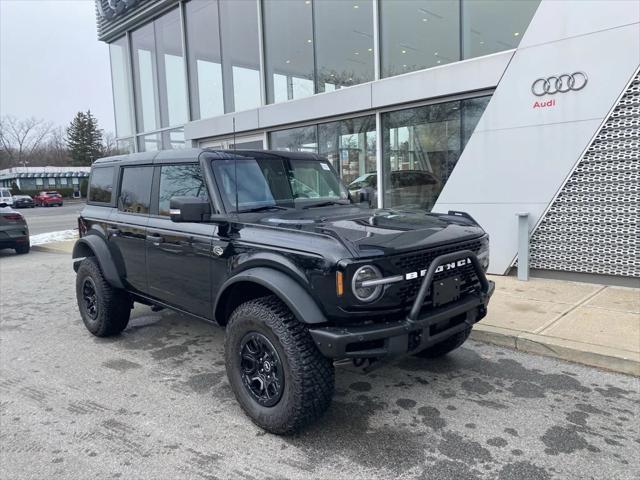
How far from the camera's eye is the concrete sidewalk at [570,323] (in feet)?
14.4

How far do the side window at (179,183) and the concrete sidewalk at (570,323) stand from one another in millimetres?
3152

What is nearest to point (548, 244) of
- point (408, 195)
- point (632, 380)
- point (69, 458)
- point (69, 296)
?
point (408, 195)

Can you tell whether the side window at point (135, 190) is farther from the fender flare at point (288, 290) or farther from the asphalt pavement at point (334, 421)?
the fender flare at point (288, 290)

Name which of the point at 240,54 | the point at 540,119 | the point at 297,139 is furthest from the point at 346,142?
the point at 240,54

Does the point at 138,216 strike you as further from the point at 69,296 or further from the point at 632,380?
the point at 632,380

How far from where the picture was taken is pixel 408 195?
933cm

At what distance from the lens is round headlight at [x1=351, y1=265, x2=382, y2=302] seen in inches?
114

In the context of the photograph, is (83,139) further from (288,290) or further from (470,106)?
(288,290)

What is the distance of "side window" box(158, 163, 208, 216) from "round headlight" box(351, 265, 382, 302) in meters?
1.71

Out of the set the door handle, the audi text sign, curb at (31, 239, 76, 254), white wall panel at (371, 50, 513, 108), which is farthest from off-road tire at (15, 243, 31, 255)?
the audi text sign

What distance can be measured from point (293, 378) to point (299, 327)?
32 centimetres

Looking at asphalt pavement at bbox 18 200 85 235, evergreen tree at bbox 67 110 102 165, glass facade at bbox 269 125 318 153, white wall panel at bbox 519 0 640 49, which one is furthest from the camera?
evergreen tree at bbox 67 110 102 165

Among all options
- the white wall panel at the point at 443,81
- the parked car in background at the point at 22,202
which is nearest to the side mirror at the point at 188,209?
the white wall panel at the point at 443,81

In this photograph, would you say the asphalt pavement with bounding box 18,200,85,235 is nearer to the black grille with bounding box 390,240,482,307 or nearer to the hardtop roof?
the hardtop roof
